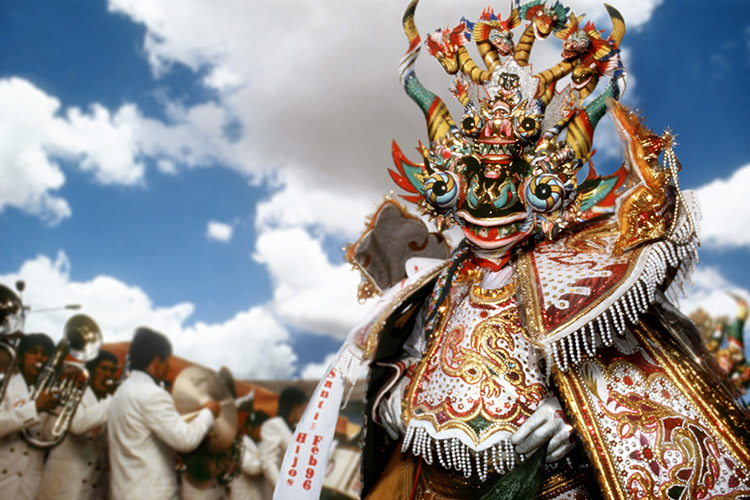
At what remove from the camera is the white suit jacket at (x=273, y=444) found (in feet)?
20.1

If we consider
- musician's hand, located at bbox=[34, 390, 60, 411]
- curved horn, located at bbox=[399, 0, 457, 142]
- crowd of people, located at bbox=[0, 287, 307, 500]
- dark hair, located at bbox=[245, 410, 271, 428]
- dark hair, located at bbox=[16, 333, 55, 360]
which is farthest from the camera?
dark hair, located at bbox=[245, 410, 271, 428]

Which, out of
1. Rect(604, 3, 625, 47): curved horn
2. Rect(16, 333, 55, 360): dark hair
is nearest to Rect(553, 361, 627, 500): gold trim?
Rect(604, 3, 625, 47): curved horn

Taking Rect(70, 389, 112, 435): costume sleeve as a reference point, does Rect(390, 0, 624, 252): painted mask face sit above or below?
below

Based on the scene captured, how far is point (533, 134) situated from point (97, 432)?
201 inches

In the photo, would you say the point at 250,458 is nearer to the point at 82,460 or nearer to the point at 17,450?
the point at 82,460

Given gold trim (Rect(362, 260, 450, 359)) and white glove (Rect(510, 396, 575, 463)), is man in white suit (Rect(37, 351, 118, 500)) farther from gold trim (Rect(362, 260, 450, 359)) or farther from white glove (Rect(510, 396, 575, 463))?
white glove (Rect(510, 396, 575, 463))

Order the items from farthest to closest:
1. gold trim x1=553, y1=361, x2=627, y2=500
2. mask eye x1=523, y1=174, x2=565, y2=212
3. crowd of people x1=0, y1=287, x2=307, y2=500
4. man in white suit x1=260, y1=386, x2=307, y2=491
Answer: man in white suit x1=260, y1=386, x2=307, y2=491 → crowd of people x1=0, y1=287, x2=307, y2=500 → mask eye x1=523, y1=174, x2=565, y2=212 → gold trim x1=553, y1=361, x2=627, y2=500

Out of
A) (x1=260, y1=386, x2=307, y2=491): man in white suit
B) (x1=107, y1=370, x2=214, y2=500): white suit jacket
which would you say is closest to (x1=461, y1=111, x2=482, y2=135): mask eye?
(x1=107, y1=370, x2=214, y2=500): white suit jacket

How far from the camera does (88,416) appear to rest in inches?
211

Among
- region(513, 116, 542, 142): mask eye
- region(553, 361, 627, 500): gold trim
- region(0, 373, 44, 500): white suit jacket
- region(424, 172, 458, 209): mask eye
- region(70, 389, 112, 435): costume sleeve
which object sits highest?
region(70, 389, 112, 435): costume sleeve

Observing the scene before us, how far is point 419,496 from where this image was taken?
2195 mm

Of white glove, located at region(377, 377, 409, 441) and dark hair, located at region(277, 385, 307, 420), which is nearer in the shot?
→ white glove, located at region(377, 377, 409, 441)

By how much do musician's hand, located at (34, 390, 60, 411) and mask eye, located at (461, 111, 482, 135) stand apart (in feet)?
15.7

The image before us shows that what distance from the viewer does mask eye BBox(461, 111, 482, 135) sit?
225 centimetres
